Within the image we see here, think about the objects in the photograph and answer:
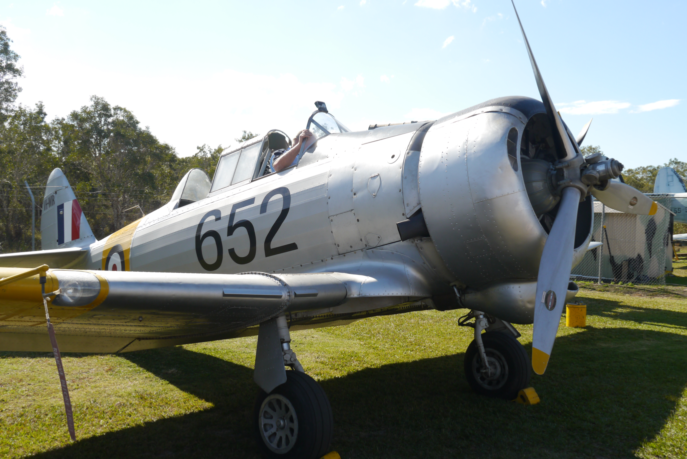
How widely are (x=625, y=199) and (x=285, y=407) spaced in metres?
3.49

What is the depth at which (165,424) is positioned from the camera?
4.05m

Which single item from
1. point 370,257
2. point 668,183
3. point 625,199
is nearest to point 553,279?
point 370,257

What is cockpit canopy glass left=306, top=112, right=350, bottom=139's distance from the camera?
468 centimetres

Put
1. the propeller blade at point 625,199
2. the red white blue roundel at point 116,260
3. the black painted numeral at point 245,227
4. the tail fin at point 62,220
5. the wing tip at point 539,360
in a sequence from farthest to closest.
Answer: the tail fin at point 62,220 → the red white blue roundel at point 116,260 → the black painted numeral at point 245,227 → the propeller blade at point 625,199 → the wing tip at point 539,360

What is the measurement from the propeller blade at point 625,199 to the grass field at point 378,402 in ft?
6.14

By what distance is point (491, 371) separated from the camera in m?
4.72

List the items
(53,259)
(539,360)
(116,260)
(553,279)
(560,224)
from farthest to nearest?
(53,259) → (116,260) → (560,224) → (553,279) → (539,360)

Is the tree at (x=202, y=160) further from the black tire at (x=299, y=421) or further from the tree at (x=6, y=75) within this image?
the black tire at (x=299, y=421)

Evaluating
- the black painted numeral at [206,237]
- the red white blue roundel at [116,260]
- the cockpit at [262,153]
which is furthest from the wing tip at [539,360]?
the red white blue roundel at [116,260]

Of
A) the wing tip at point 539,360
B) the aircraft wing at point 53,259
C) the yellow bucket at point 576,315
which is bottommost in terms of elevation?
the yellow bucket at point 576,315

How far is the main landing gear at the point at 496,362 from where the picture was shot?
4582mm

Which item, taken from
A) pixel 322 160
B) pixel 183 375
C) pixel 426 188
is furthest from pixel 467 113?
pixel 183 375

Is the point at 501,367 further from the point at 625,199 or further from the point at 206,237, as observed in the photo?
the point at 206,237

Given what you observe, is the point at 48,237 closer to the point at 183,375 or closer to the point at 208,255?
the point at 183,375
